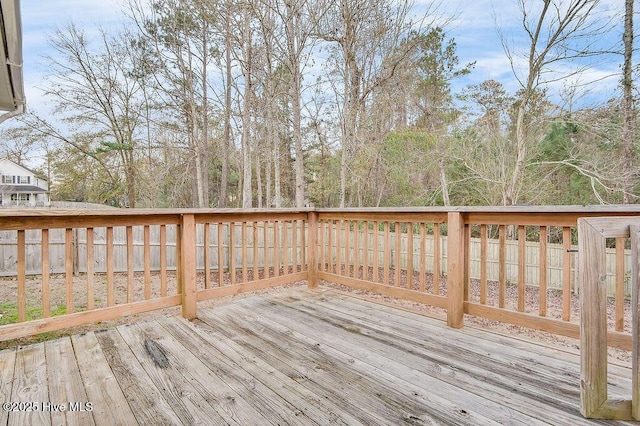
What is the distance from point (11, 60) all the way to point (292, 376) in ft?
10.7

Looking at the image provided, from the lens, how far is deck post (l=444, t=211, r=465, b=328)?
8.18 ft

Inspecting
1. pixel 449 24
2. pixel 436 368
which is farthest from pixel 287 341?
→ pixel 449 24

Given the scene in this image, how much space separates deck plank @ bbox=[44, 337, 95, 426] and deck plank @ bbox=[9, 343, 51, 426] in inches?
1.1

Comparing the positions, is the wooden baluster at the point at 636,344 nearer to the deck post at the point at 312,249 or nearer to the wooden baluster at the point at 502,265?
the wooden baluster at the point at 502,265

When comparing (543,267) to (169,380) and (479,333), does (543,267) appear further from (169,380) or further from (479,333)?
(169,380)

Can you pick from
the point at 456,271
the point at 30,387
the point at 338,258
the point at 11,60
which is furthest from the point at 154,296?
the point at 456,271

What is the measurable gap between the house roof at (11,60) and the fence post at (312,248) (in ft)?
9.27

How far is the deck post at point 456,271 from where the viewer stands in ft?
8.18

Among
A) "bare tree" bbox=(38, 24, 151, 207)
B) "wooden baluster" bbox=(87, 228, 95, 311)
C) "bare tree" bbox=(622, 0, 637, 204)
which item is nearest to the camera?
"wooden baluster" bbox=(87, 228, 95, 311)

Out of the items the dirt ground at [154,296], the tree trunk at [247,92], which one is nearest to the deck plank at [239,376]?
the dirt ground at [154,296]

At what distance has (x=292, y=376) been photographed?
1.79 meters

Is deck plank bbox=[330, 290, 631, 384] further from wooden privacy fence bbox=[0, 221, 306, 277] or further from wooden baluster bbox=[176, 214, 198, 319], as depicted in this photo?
wooden privacy fence bbox=[0, 221, 306, 277]

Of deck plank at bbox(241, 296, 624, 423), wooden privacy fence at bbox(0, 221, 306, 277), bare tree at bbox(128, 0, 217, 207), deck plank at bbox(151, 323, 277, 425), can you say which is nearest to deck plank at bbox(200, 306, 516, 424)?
deck plank at bbox(241, 296, 624, 423)

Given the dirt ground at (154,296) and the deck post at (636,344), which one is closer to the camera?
the deck post at (636,344)
